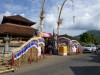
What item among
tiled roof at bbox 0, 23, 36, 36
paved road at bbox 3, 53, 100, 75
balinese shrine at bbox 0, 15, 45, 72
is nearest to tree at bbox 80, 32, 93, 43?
balinese shrine at bbox 0, 15, 45, 72

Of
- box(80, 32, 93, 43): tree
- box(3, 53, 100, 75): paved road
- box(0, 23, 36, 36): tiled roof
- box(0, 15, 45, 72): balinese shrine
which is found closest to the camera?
box(3, 53, 100, 75): paved road

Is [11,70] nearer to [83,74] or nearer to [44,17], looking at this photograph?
[83,74]

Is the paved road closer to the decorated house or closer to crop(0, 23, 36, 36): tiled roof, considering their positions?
the decorated house

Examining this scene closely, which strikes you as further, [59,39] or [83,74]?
[59,39]

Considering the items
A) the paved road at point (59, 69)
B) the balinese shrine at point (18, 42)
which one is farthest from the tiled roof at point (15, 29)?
the paved road at point (59, 69)

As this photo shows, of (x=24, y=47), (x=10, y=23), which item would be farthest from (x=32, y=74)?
(x=10, y=23)

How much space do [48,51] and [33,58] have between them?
1398cm

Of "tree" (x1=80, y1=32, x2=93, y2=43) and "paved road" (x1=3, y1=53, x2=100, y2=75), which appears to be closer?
"paved road" (x1=3, y1=53, x2=100, y2=75)

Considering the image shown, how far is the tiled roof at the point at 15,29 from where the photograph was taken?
38.5 m

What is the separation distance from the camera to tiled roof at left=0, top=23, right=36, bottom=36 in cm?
3847

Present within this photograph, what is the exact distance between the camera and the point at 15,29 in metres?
41.3

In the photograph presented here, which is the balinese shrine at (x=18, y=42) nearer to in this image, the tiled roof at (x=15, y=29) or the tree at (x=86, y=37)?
the tiled roof at (x=15, y=29)

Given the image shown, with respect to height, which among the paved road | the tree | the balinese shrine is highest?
the tree

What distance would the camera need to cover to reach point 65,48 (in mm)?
35094
